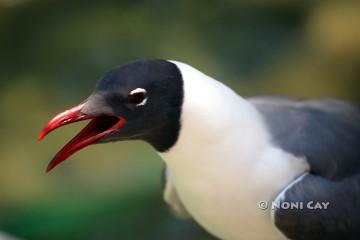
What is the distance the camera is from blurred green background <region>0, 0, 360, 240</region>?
1.79 meters

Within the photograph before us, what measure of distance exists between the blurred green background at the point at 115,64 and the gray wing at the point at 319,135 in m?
0.59

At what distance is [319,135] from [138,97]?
32cm

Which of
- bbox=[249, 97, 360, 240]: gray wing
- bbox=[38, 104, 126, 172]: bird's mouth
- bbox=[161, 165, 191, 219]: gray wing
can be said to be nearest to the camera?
bbox=[38, 104, 126, 172]: bird's mouth

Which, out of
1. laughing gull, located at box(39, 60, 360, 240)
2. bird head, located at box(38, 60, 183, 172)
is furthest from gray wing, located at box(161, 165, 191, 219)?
bird head, located at box(38, 60, 183, 172)

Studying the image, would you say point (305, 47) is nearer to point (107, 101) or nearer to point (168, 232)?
point (168, 232)

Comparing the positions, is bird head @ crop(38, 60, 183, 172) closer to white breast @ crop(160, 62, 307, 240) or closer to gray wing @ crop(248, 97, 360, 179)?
white breast @ crop(160, 62, 307, 240)

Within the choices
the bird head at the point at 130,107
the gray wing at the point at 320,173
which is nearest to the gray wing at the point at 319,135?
the gray wing at the point at 320,173

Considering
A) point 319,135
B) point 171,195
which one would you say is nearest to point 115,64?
A: point 171,195

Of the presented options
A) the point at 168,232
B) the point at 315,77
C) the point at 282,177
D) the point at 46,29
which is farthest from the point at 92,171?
the point at 282,177

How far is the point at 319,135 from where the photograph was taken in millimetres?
1158

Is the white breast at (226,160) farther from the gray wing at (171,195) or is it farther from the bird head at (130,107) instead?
the gray wing at (171,195)

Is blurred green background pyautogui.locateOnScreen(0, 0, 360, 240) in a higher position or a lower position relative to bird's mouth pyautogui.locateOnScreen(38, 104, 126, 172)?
lower

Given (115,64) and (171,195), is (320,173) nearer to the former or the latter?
(171,195)

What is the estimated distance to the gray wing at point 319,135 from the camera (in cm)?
112
